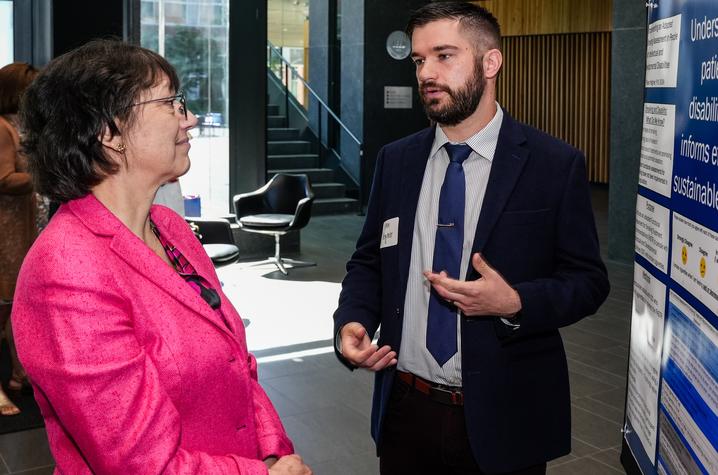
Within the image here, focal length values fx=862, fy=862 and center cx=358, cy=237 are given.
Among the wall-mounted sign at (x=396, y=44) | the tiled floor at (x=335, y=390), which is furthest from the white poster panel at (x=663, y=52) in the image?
the wall-mounted sign at (x=396, y=44)

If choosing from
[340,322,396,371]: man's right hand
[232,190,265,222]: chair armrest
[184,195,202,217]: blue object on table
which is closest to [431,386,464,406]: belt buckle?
[340,322,396,371]: man's right hand

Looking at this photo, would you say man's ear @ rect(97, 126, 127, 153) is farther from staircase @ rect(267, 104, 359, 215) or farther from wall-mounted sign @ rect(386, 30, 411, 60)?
wall-mounted sign @ rect(386, 30, 411, 60)

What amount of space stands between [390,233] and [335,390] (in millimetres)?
3150

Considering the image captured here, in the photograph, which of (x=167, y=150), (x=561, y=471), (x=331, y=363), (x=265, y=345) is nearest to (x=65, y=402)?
(x=167, y=150)

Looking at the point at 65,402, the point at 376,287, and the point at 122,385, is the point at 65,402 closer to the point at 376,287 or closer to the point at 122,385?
the point at 122,385

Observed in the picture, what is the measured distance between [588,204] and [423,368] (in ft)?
2.03

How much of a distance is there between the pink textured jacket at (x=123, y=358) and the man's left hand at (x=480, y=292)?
506mm

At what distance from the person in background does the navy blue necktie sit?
10.0 ft

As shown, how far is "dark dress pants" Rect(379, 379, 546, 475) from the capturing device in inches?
89.0

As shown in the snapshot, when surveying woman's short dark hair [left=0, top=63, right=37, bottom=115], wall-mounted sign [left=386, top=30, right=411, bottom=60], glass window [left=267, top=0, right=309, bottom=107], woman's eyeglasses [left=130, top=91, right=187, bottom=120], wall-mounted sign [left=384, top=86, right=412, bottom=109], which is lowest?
woman's eyeglasses [left=130, top=91, right=187, bottom=120]

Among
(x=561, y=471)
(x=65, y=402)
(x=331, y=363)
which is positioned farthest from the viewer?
(x=331, y=363)

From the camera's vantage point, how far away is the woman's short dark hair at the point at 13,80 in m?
4.64

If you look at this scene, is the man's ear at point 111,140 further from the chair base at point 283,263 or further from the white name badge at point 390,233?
the chair base at point 283,263

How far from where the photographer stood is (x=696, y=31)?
2363 millimetres
